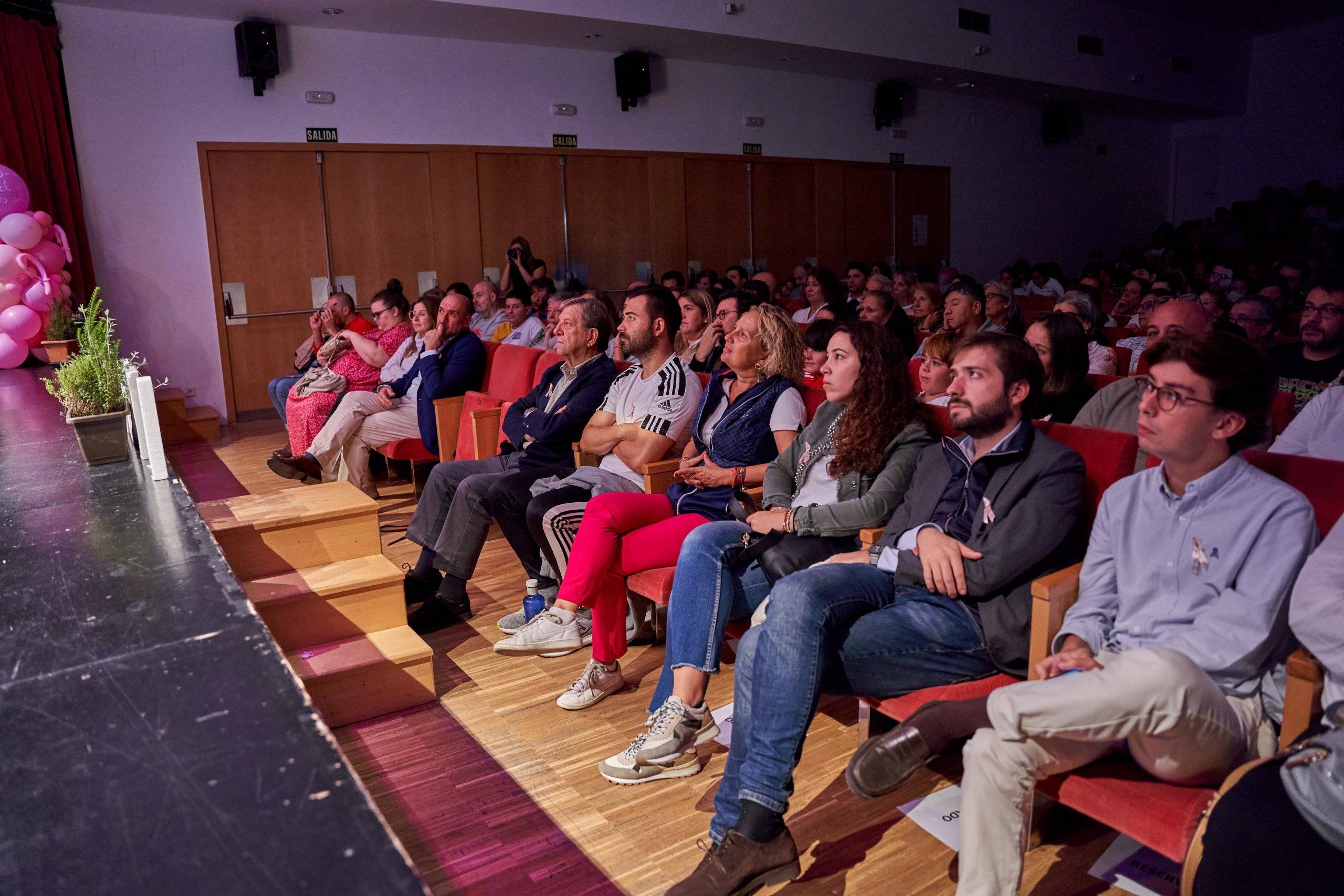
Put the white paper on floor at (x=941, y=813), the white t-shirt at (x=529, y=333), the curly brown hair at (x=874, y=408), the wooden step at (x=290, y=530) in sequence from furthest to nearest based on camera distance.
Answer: the white t-shirt at (x=529, y=333), the wooden step at (x=290, y=530), the curly brown hair at (x=874, y=408), the white paper on floor at (x=941, y=813)

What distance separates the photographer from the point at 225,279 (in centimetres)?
809

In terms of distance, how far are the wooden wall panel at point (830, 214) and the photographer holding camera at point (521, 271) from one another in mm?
3896

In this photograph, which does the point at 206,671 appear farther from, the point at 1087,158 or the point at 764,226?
the point at 1087,158

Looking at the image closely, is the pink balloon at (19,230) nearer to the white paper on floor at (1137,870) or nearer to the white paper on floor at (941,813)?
the white paper on floor at (941,813)

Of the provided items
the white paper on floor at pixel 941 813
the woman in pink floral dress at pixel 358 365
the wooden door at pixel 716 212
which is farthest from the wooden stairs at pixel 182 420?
the white paper on floor at pixel 941 813

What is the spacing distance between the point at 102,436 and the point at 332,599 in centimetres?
93

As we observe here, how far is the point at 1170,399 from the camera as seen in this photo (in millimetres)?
1812

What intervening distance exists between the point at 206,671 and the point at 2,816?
357 millimetres

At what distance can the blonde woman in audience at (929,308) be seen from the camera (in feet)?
20.7

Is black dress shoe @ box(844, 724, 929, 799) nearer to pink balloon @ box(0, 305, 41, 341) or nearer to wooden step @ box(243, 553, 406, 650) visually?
wooden step @ box(243, 553, 406, 650)

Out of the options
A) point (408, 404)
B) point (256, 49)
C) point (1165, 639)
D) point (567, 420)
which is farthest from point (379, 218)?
point (1165, 639)

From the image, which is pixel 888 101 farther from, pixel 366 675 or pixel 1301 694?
pixel 1301 694

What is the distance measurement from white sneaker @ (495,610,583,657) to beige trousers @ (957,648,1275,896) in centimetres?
180

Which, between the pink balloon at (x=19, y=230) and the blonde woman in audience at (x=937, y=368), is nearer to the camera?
the blonde woman in audience at (x=937, y=368)
